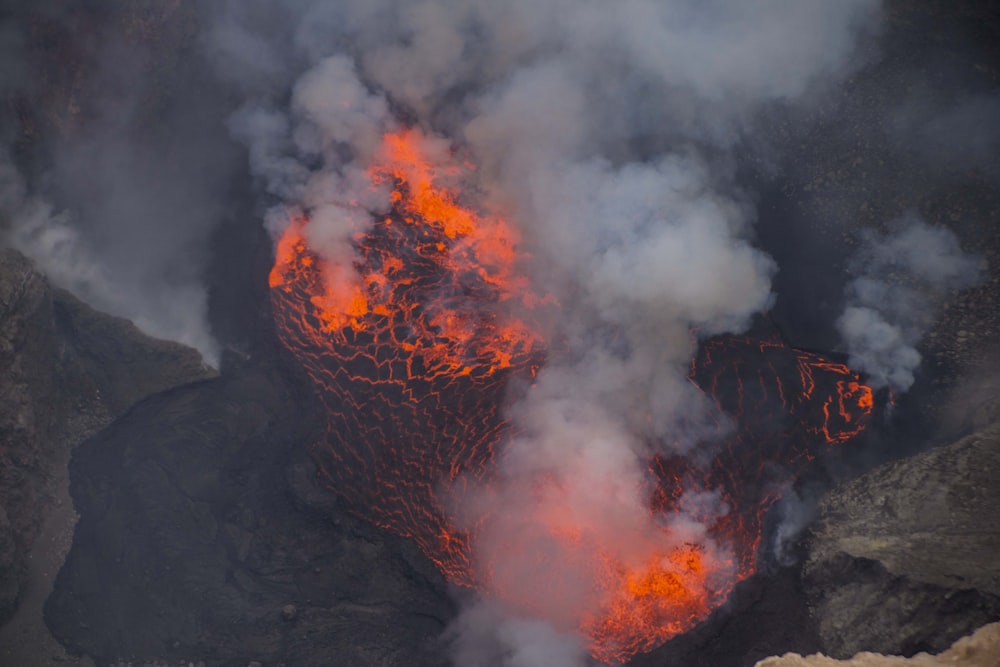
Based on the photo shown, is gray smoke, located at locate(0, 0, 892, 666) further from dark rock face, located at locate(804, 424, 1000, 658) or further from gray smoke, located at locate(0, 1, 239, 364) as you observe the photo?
dark rock face, located at locate(804, 424, 1000, 658)

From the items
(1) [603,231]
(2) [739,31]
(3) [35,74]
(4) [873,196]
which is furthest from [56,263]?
(4) [873,196]

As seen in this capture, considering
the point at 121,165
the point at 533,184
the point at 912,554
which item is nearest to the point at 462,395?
the point at 533,184

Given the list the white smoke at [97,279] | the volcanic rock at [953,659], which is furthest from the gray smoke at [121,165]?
the volcanic rock at [953,659]

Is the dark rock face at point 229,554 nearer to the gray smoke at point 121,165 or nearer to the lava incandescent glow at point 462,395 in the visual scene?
the lava incandescent glow at point 462,395

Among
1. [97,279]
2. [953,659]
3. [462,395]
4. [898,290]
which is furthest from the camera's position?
[97,279]

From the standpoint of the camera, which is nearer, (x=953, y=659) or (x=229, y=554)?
(x=953, y=659)

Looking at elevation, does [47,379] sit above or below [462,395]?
above

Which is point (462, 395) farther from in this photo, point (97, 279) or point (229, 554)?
point (97, 279)
